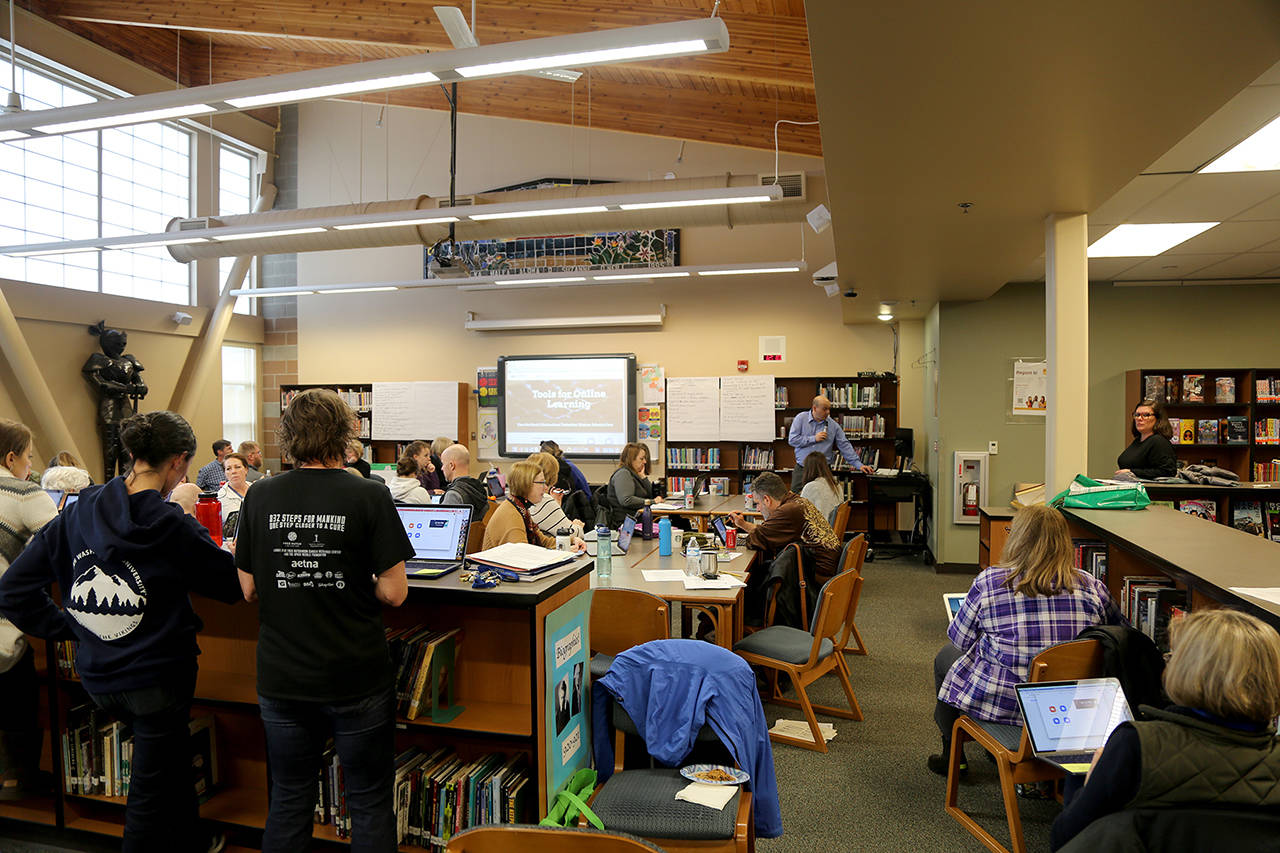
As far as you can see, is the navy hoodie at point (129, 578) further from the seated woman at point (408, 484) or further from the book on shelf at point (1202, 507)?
the book on shelf at point (1202, 507)

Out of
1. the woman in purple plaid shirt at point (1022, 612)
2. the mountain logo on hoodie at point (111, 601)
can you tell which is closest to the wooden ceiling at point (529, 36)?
the woman in purple plaid shirt at point (1022, 612)

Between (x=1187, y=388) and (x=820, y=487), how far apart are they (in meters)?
4.51

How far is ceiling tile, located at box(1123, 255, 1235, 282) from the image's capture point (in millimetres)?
6695

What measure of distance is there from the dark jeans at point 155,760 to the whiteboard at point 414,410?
27.1 ft

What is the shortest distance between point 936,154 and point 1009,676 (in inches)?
89.4

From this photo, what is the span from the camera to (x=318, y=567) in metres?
2.11

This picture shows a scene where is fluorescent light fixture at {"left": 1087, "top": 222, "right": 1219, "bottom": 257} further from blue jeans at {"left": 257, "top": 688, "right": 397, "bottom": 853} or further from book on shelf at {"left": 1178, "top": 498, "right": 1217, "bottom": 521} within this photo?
blue jeans at {"left": 257, "top": 688, "right": 397, "bottom": 853}

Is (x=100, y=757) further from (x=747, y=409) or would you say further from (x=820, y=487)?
(x=747, y=409)

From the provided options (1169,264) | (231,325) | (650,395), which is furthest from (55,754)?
(231,325)

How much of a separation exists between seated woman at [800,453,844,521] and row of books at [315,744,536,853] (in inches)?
170

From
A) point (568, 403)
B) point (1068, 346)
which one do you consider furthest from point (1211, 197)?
point (568, 403)

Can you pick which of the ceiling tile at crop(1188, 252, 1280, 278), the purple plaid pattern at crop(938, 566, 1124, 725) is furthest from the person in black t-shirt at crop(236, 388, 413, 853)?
the ceiling tile at crop(1188, 252, 1280, 278)

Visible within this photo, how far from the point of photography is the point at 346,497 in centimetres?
209

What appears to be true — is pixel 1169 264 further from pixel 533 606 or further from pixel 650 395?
pixel 533 606
